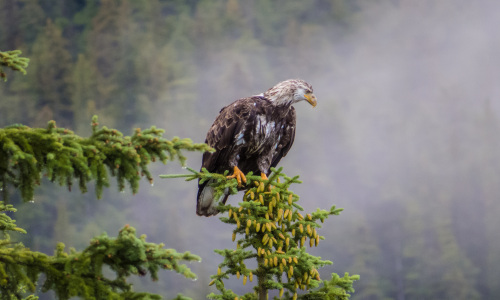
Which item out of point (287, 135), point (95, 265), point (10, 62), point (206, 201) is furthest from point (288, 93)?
point (95, 265)

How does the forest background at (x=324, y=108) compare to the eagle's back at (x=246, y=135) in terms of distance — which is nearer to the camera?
the eagle's back at (x=246, y=135)

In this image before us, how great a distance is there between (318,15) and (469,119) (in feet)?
122

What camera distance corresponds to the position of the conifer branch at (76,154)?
3.12m

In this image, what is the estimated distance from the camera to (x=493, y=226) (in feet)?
242

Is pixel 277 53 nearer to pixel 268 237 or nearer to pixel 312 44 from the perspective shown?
pixel 312 44

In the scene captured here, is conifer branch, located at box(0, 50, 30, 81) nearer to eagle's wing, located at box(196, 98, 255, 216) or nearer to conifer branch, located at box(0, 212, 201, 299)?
conifer branch, located at box(0, 212, 201, 299)

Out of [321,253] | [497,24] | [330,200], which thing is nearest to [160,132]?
[321,253]

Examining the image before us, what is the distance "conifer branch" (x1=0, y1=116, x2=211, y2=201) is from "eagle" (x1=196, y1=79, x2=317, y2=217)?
3.31m

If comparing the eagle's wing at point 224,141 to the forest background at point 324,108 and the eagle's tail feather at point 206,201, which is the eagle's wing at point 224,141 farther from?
the forest background at point 324,108

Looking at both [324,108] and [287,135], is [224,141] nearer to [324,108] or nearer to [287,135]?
[287,135]

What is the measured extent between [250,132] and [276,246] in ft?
6.05

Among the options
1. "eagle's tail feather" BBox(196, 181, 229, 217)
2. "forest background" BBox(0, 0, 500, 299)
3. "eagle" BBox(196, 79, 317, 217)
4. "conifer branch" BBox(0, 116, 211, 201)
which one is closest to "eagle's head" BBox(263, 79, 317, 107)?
"eagle" BBox(196, 79, 317, 217)

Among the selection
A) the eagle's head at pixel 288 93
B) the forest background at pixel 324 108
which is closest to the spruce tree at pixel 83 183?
the eagle's head at pixel 288 93

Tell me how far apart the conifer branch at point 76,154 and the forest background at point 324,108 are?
51.9m
